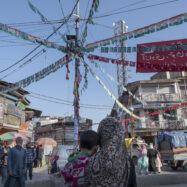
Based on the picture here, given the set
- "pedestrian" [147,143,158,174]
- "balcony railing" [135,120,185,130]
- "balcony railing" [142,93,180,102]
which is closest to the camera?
"pedestrian" [147,143,158,174]

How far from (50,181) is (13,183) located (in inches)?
89.8

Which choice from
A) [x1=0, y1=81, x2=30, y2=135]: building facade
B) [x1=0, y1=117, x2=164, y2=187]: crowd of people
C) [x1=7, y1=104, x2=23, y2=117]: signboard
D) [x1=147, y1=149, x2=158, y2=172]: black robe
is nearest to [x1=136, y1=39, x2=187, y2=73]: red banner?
[x1=147, y1=149, x2=158, y2=172]: black robe

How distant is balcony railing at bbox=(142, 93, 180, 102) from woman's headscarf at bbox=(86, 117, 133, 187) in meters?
29.6

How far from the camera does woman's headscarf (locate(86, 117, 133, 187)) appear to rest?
6.98 feet

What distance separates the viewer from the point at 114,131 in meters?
2.28

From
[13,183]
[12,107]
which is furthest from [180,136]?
[12,107]

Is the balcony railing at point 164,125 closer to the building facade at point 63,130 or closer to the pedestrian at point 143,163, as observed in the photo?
the building facade at point 63,130

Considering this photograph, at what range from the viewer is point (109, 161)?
83.9 inches

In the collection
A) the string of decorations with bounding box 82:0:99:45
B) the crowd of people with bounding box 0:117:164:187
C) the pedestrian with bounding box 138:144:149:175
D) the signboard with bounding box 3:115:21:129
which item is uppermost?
the string of decorations with bounding box 82:0:99:45

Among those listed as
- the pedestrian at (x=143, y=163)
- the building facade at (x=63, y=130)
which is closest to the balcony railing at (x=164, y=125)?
the building facade at (x=63, y=130)

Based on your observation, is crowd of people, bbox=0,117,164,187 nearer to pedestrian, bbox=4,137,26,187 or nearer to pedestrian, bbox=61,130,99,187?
pedestrian, bbox=61,130,99,187

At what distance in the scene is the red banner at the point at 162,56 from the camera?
302 inches

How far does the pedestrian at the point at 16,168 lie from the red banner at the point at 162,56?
5.09 meters

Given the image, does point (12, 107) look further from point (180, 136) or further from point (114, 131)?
point (114, 131)
